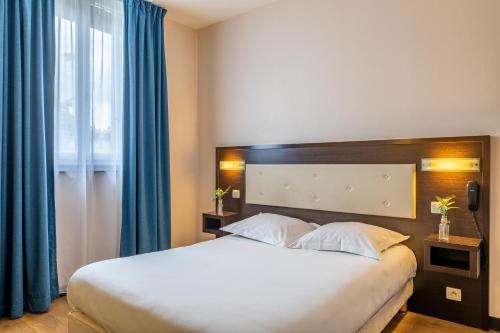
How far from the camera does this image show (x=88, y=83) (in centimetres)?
315

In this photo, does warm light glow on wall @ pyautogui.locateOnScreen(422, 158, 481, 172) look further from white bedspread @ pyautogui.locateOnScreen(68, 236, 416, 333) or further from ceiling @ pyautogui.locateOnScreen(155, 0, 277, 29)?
ceiling @ pyautogui.locateOnScreen(155, 0, 277, 29)

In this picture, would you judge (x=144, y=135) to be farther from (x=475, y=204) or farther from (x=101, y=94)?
(x=475, y=204)

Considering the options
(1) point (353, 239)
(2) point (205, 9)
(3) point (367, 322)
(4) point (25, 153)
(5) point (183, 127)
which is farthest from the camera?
(5) point (183, 127)

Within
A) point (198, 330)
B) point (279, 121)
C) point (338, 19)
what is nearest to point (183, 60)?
point (279, 121)

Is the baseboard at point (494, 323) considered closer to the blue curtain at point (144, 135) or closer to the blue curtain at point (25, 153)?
the blue curtain at point (144, 135)

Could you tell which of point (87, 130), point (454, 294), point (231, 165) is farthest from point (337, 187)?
point (87, 130)

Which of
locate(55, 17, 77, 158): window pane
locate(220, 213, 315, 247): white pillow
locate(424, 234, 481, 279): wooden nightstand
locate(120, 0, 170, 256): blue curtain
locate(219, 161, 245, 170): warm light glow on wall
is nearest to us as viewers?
locate(424, 234, 481, 279): wooden nightstand

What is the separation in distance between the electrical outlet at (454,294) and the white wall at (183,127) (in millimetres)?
2762

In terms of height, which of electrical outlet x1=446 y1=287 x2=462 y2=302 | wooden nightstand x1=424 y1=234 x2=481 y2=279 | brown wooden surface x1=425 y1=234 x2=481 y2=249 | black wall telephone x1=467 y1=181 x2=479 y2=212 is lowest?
electrical outlet x1=446 y1=287 x2=462 y2=302

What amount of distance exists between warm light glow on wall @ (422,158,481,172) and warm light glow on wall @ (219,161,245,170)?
177 centimetres

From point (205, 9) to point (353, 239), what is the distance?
9.15 ft

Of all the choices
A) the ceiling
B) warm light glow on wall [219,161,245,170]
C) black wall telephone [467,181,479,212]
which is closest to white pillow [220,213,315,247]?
warm light glow on wall [219,161,245,170]

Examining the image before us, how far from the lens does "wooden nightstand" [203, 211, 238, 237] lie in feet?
11.5

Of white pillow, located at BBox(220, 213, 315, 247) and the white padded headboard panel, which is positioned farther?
white pillow, located at BBox(220, 213, 315, 247)
